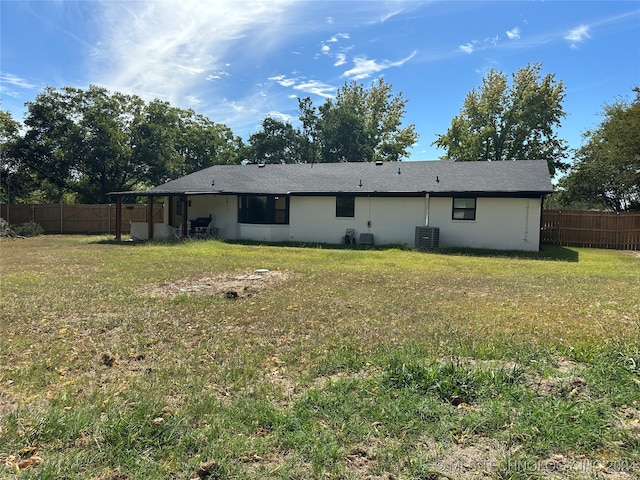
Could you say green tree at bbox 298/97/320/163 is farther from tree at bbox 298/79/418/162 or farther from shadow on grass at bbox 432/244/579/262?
shadow on grass at bbox 432/244/579/262

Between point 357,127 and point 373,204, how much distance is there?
833 inches

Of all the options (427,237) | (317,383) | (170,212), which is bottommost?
(317,383)

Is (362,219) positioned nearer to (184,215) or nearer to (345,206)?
(345,206)

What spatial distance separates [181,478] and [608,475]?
2.36 m

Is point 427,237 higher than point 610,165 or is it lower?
lower

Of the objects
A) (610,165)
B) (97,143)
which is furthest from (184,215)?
(610,165)

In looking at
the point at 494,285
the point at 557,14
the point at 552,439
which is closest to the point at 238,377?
the point at 552,439

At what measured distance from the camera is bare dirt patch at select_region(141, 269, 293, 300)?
23.6 feet

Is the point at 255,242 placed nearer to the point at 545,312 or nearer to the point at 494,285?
the point at 494,285

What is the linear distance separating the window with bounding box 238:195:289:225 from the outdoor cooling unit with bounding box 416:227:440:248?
626 centimetres

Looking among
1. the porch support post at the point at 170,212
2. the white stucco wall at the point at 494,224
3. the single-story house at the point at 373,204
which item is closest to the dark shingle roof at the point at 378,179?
the single-story house at the point at 373,204

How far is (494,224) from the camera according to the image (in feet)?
53.3

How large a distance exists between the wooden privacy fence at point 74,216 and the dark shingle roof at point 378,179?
6.43 m

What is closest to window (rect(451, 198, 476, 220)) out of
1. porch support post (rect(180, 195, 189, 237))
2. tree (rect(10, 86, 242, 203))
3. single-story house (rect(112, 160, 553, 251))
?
single-story house (rect(112, 160, 553, 251))
